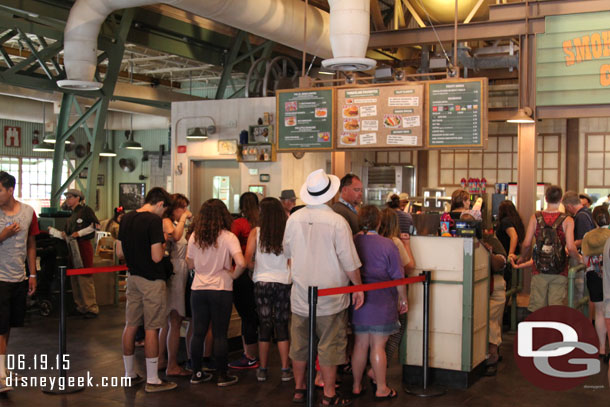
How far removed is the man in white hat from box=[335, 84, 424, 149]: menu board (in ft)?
9.49

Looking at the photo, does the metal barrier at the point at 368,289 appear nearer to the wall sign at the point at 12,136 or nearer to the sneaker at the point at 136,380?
the sneaker at the point at 136,380

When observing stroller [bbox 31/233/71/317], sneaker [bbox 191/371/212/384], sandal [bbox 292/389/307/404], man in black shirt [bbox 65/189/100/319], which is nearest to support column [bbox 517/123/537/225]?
sandal [bbox 292/389/307/404]

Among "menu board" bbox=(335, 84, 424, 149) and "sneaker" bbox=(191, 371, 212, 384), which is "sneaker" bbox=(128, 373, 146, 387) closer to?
"sneaker" bbox=(191, 371, 212, 384)

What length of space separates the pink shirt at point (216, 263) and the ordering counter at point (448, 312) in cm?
145

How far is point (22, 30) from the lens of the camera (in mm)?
10305

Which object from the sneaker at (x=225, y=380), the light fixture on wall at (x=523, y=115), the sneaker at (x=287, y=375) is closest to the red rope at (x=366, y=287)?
the sneaker at (x=287, y=375)

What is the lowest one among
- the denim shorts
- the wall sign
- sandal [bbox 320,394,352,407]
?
sandal [bbox 320,394,352,407]

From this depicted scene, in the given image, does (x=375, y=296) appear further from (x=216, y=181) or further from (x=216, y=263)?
(x=216, y=181)

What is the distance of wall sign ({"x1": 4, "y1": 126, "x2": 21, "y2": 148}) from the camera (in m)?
19.6

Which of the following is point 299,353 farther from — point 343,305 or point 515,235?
point 515,235

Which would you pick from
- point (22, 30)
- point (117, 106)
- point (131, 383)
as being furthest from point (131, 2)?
point (117, 106)

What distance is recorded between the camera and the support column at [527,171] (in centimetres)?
781

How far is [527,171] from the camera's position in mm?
7840

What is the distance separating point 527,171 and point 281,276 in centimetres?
390
